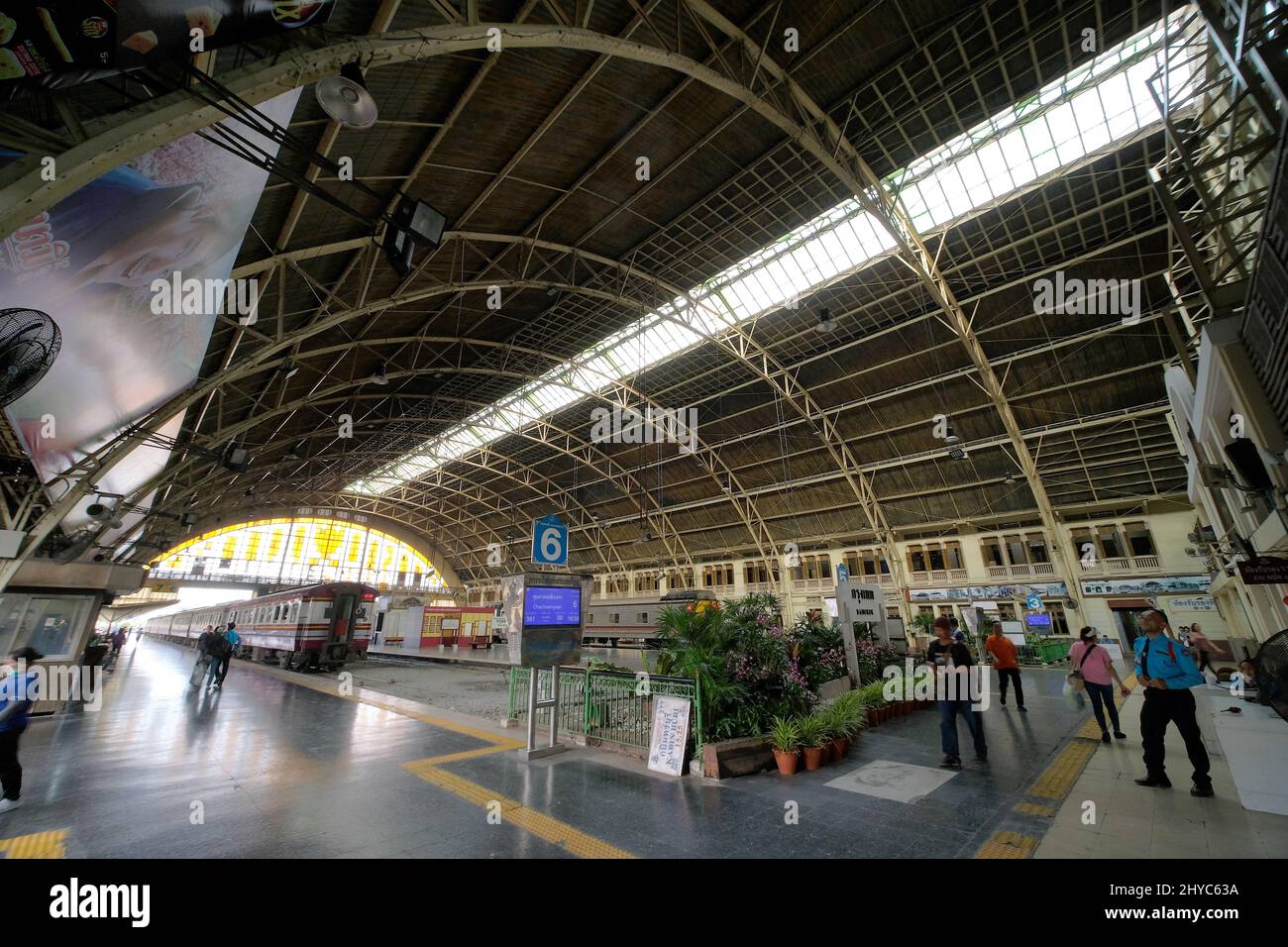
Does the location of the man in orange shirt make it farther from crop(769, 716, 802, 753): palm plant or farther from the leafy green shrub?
crop(769, 716, 802, 753): palm plant

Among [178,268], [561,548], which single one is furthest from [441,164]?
[561,548]

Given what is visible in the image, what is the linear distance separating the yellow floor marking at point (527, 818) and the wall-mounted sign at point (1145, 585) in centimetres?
2838

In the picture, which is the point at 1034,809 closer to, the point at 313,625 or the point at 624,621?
the point at 313,625

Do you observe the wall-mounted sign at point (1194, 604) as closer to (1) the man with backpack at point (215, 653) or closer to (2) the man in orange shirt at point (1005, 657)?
(2) the man in orange shirt at point (1005, 657)

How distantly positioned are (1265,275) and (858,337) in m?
16.8

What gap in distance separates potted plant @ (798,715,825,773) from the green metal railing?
1.37 metres

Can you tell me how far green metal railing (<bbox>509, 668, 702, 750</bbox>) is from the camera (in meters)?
6.23

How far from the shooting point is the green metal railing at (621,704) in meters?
6.23

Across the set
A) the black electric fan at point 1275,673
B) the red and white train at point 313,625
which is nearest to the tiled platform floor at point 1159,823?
the black electric fan at point 1275,673

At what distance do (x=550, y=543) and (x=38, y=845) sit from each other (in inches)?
238

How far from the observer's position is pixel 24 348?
19.1ft

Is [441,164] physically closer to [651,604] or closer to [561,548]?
[561,548]

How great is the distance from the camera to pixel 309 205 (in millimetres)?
10492
